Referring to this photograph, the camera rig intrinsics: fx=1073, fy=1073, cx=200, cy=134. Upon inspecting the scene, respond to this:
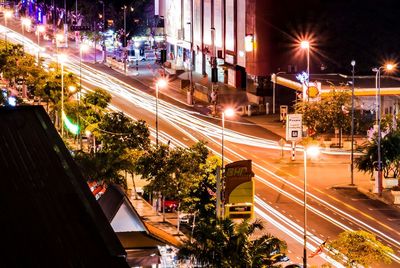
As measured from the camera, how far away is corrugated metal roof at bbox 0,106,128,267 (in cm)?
1736

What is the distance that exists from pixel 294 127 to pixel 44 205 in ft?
186

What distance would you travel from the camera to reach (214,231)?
103ft

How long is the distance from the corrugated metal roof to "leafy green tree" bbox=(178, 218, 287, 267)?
11.4 metres

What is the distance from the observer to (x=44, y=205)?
18.5m

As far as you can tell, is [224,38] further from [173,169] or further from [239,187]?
[239,187]

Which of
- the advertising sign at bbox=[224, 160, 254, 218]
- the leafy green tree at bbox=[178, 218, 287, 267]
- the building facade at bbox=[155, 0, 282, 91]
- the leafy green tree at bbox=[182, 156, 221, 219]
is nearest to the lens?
the leafy green tree at bbox=[178, 218, 287, 267]

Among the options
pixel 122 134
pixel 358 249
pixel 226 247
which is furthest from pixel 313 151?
pixel 226 247

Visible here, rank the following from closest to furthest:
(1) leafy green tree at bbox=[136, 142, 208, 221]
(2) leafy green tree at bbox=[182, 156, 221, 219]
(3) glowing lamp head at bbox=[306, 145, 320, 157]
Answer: (2) leafy green tree at bbox=[182, 156, 221, 219] → (1) leafy green tree at bbox=[136, 142, 208, 221] → (3) glowing lamp head at bbox=[306, 145, 320, 157]

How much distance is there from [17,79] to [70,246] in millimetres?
99162

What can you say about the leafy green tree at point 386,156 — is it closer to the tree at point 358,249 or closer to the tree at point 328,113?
the tree at point 328,113

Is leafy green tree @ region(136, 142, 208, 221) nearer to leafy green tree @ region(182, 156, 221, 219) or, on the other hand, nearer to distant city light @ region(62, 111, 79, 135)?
leafy green tree @ region(182, 156, 221, 219)

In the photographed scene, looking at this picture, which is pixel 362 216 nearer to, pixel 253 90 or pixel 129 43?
pixel 253 90

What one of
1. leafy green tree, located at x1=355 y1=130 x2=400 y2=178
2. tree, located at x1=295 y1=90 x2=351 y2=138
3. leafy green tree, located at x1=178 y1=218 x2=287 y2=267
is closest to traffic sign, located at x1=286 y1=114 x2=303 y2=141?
leafy green tree, located at x1=355 y1=130 x2=400 y2=178

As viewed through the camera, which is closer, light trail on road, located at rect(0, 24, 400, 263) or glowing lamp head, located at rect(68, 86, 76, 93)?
light trail on road, located at rect(0, 24, 400, 263)
